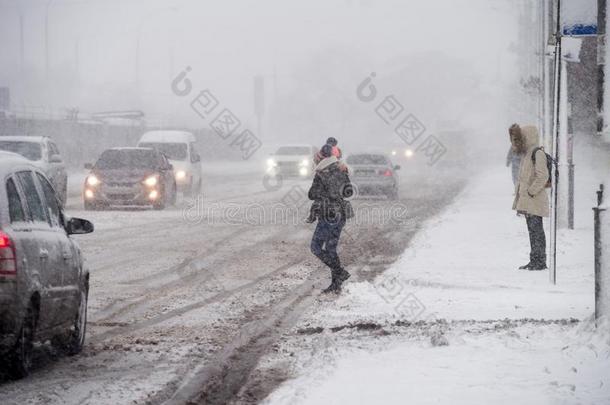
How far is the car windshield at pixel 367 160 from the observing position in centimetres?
3709

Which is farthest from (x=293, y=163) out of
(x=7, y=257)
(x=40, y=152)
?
(x=7, y=257)

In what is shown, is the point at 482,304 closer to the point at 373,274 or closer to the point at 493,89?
the point at 373,274

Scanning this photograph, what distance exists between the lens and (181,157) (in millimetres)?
35281

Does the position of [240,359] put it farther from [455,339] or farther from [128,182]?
[128,182]

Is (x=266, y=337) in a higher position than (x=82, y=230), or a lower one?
lower

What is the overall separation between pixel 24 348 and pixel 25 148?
20.4m

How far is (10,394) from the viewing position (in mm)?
7406

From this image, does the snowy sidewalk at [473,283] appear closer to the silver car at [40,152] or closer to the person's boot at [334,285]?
the person's boot at [334,285]

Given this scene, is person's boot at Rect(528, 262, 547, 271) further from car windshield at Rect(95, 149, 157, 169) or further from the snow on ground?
car windshield at Rect(95, 149, 157, 169)

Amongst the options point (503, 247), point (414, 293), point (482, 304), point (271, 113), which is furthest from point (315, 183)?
point (271, 113)

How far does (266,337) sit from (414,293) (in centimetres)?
334

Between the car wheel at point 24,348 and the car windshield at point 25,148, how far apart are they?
19754mm

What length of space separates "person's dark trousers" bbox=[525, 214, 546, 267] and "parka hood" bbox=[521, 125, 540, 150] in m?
0.98

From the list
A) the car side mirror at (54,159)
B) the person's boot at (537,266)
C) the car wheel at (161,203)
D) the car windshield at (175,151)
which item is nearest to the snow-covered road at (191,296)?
the car wheel at (161,203)
